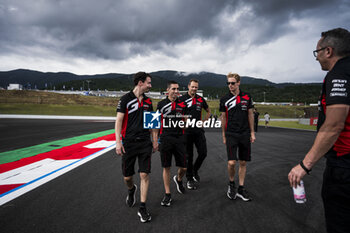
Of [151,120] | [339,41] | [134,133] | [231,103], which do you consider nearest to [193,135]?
[231,103]

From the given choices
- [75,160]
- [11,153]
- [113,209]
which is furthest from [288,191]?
[11,153]

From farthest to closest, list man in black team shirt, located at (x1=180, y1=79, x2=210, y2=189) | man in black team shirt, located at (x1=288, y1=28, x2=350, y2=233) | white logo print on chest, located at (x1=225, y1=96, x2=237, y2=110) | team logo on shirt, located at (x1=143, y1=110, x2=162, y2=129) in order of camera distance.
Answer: man in black team shirt, located at (x1=180, y1=79, x2=210, y2=189), white logo print on chest, located at (x1=225, y1=96, x2=237, y2=110), team logo on shirt, located at (x1=143, y1=110, x2=162, y2=129), man in black team shirt, located at (x1=288, y1=28, x2=350, y2=233)

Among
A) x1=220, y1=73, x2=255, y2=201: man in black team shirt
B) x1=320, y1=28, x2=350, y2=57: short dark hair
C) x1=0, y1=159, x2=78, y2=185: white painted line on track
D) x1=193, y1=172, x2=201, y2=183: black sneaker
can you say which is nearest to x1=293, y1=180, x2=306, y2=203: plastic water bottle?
x1=320, y1=28, x2=350, y2=57: short dark hair

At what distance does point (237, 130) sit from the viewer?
335cm

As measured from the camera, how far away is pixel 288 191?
3443 mm

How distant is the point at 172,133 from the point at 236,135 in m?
1.18

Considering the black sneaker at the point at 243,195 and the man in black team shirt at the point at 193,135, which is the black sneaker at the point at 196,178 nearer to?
the man in black team shirt at the point at 193,135

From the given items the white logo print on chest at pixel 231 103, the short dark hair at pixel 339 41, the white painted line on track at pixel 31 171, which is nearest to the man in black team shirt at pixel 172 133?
the white logo print on chest at pixel 231 103

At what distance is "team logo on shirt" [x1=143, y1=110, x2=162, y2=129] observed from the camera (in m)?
2.86

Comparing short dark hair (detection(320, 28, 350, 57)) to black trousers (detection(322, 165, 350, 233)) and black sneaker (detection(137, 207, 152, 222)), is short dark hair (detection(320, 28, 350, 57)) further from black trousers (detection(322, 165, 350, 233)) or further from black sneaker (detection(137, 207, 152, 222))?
black sneaker (detection(137, 207, 152, 222))

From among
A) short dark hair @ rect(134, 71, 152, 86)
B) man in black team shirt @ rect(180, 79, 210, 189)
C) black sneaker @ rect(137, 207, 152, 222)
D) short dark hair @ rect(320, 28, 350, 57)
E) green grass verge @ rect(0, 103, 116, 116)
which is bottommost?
green grass verge @ rect(0, 103, 116, 116)

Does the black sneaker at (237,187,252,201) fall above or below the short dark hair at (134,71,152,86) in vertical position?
below

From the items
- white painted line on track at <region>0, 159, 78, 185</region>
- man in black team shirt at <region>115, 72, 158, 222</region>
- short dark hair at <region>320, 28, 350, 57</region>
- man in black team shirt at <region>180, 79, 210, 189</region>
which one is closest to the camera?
short dark hair at <region>320, 28, 350, 57</region>

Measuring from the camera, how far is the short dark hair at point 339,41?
1401mm
